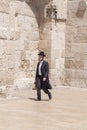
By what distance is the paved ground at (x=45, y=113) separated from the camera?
25.3 feet

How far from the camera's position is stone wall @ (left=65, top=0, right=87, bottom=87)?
628 inches

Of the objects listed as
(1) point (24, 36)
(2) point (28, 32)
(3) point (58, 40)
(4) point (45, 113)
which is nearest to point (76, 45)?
(3) point (58, 40)

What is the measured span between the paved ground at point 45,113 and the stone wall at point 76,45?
279 cm

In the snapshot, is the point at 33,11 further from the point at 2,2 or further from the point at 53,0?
the point at 2,2

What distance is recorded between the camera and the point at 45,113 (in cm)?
931

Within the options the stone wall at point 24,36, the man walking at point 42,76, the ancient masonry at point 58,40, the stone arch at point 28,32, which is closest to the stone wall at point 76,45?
the ancient masonry at point 58,40

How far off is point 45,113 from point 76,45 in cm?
710

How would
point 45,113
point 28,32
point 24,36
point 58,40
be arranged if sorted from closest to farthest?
point 45,113 < point 24,36 < point 28,32 < point 58,40

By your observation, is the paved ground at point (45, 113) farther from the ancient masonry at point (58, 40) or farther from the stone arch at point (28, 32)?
the ancient masonry at point (58, 40)

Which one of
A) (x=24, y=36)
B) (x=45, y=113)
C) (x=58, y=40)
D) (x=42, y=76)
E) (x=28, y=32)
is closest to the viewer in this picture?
(x=45, y=113)

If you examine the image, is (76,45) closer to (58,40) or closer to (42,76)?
(58,40)

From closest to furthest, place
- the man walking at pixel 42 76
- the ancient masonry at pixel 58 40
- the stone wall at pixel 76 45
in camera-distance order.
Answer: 1. the man walking at pixel 42 76
2. the ancient masonry at pixel 58 40
3. the stone wall at pixel 76 45

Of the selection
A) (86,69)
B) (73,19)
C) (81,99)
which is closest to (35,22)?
(73,19)

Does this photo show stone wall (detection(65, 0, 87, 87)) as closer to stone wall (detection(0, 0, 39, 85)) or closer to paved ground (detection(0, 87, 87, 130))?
stone wall (detection(0, 0, 39, 85))
